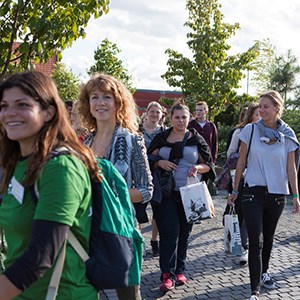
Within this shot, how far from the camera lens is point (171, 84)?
24734mm

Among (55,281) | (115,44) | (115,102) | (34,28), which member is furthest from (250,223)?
(115,44)

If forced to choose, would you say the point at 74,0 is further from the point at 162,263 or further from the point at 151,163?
the point at 162,263

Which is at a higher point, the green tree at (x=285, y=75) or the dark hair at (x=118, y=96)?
the green tree at (x=285, y=75)

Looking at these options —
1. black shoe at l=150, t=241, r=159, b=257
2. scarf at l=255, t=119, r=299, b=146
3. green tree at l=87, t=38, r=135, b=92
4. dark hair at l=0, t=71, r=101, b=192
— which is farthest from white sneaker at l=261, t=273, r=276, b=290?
green tree at l=87, t=38, r=135, b=92

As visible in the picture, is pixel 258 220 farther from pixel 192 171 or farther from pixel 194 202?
pixel 192 171

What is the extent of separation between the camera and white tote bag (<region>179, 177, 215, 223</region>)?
5.85 meters

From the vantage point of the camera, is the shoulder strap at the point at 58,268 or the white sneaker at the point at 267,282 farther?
the white sneaker at the point at 267,282

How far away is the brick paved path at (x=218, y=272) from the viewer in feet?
18.6

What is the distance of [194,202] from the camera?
5.86 m

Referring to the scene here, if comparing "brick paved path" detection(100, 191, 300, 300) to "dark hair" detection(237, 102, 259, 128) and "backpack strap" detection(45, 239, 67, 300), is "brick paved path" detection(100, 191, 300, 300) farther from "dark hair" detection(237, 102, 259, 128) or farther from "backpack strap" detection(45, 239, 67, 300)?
"backpack strap" detection(45, 239, 67, 300)

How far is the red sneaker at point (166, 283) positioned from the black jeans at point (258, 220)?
2.69 ft

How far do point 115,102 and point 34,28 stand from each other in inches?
84.3

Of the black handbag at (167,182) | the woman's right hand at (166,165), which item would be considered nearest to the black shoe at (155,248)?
the black handbag at (167,182)

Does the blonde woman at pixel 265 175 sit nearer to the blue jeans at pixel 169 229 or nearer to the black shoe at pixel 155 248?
the blue jeans at pixel 169 229
